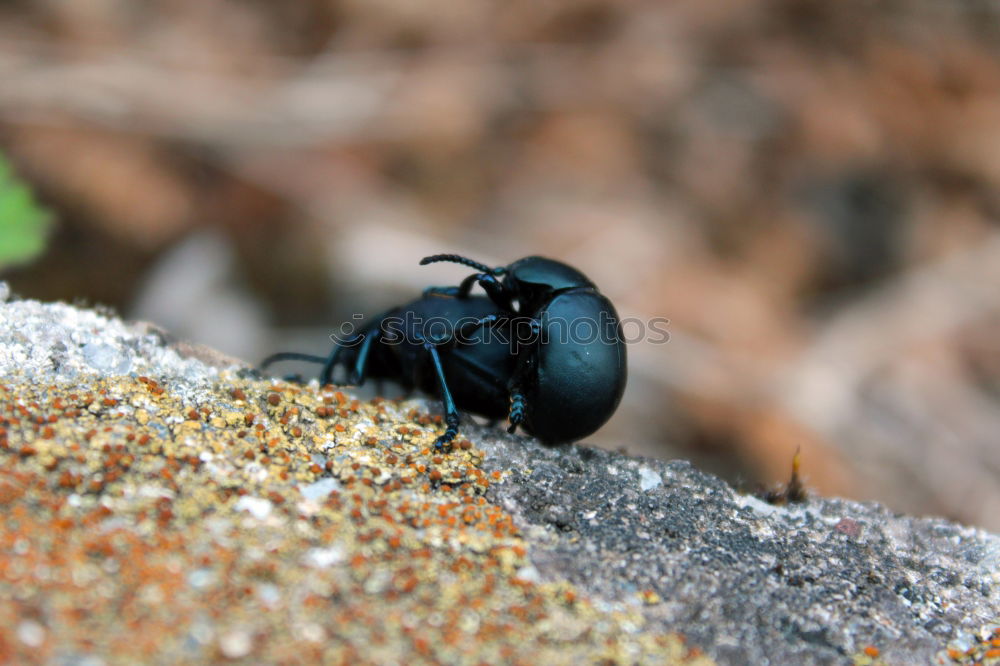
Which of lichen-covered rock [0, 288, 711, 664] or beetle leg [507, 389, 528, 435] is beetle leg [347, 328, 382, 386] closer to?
beetle leg [507, 389, 528, 435]

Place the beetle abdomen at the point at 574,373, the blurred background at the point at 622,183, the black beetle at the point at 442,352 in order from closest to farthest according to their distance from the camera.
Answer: the beetle abdomen at the point at 574,373
the black beetle at the point at 442,352
the blurred background at the point at 622,183

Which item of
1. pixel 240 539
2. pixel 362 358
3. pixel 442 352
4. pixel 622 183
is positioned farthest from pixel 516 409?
pixel 622 183

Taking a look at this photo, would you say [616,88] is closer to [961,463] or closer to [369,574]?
[961,463]

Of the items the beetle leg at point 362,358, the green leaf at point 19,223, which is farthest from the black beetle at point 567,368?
the green leaf at point 19,223

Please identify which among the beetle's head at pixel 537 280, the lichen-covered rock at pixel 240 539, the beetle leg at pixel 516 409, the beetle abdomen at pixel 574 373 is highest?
the beetle's head at pixel 537 280

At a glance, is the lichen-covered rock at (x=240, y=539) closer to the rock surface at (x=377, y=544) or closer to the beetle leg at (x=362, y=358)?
the rock surface at (x=377, y=544)

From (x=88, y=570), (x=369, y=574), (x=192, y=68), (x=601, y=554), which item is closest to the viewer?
(x=88, y=570)

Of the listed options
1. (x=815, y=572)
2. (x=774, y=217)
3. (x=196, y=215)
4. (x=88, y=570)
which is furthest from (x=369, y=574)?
(x=774, y=217)
